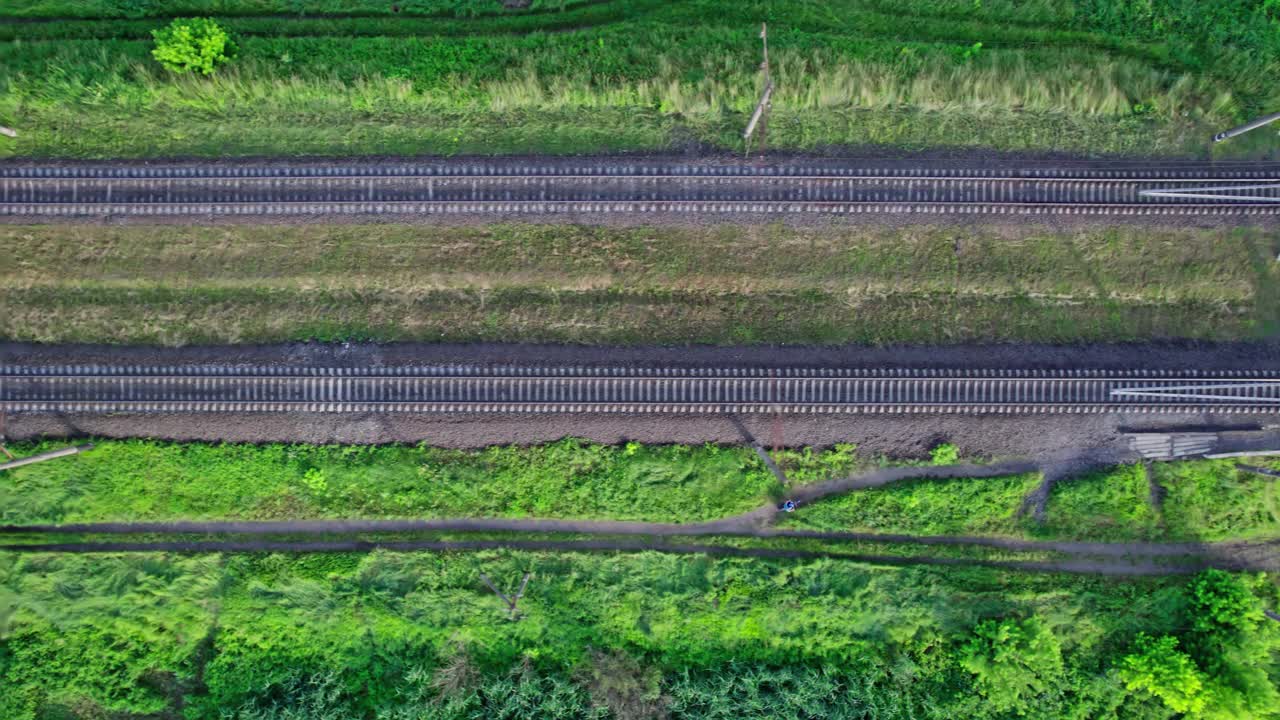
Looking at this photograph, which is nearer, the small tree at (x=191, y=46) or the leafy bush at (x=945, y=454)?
the small tree at (x=191, y=46)

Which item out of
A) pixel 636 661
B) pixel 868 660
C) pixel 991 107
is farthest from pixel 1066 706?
pixel 991 107

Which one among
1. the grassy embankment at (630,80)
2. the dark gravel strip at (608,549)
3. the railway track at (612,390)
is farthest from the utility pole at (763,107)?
the dark gravel strip at (608,549)

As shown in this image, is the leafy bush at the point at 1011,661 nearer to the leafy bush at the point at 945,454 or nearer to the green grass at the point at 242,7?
the leafy bush at the point at 945,454

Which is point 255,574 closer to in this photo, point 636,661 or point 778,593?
point 636,661

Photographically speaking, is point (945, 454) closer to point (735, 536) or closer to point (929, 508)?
point (929, 508)

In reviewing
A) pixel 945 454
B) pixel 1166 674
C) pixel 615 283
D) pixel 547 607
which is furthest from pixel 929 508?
pixel 547 607

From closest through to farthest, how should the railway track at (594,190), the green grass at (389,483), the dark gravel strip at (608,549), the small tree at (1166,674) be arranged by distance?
the small tree at (1166,674), the green grass at (389,483), the railway track at (594,190), the dark gravel strip at (608,549)
